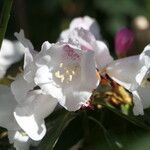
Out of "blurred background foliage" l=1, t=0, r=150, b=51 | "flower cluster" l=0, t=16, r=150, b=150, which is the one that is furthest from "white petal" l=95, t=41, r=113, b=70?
"blurred background foliage" l=1, t=0, r=150, b=51

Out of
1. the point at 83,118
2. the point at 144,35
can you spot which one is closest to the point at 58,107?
the point at 83,118

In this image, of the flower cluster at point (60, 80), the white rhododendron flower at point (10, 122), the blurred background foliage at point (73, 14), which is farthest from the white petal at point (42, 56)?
the blurred background foliage at point (73, 14)

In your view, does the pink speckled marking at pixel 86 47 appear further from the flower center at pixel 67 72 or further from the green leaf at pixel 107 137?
the green leaf at pixel 107 137

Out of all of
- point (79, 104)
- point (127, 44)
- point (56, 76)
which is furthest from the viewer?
point (127, 44)

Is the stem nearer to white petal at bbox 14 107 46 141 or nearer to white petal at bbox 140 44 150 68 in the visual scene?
white petal at bbox 14 107 46 141

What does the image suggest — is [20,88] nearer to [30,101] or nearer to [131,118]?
[30,101]

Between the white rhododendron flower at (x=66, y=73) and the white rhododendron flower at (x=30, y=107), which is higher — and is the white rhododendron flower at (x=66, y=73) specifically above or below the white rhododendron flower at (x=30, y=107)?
above

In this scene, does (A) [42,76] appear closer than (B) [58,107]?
Yes

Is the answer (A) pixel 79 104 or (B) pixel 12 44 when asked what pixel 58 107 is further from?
(B) pixel 12 44
